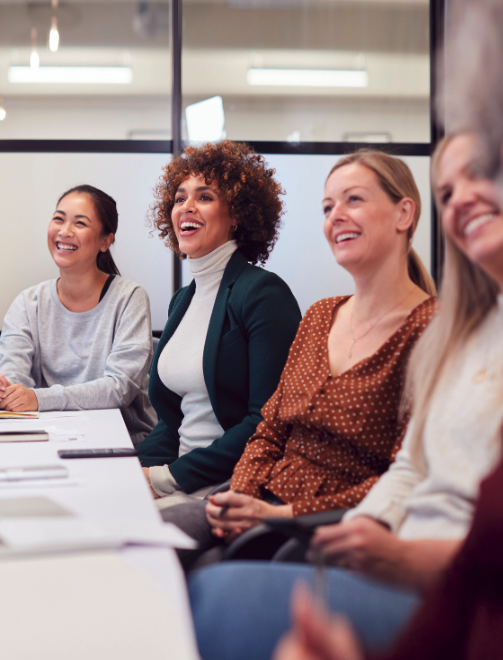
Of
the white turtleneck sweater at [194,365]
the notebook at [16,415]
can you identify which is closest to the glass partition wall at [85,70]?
the white turtleneck sweater at [194,365]

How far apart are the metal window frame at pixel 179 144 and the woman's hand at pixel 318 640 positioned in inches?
113

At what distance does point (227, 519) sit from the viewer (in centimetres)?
141

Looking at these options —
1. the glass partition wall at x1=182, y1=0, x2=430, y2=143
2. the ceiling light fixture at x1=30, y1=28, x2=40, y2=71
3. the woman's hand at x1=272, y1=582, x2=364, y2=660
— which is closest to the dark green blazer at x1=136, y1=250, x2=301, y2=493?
the woman's hand at x1=272, y1=582, x2=364, y2=660

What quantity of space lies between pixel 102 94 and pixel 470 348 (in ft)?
9.77

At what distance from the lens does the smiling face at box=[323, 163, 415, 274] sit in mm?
1570

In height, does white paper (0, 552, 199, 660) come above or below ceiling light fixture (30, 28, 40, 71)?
below

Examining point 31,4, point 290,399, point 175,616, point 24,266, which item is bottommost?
point 175,616

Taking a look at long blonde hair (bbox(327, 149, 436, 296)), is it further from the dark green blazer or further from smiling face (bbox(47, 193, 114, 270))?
smiling face (bbox(47, 193, 114, 270))

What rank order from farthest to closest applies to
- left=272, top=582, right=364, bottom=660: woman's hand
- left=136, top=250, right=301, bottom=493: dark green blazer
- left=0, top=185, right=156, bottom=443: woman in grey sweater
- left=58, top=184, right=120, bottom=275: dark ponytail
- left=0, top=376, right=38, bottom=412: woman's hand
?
left=58, top=184, right=120, bottom=275: dark ponytail
left=0, top=185, right=156, bottom=443: woman in grey sweater
left=0, top=376, right=38, bottom=412: woman's hand
left=136, top=250, right=301, bottom=493: dark green blazer
left=272, top=582, right=364, bottom=660: woman's hand

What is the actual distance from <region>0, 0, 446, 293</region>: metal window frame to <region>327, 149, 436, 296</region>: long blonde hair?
6.00 ft

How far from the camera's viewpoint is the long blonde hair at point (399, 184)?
1.59 meters

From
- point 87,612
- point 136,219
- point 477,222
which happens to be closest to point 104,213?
point 136,219

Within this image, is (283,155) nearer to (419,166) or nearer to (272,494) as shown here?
(419,166)

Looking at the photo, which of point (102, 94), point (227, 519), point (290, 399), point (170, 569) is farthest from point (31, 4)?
point (170, 569)
